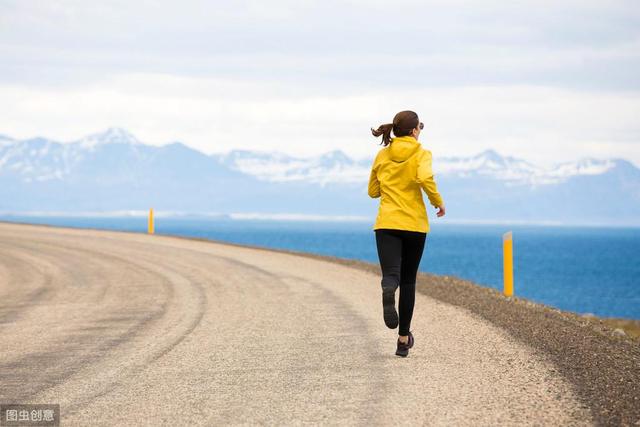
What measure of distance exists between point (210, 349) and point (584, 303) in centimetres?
6634

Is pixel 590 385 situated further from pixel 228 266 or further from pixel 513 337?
pixel 228 266

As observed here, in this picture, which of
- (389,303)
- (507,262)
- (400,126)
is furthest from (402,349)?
(507,262)

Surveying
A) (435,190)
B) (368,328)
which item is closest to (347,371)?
(435,190)

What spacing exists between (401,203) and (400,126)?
68 cm

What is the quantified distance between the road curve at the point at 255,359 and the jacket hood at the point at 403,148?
1780 mm

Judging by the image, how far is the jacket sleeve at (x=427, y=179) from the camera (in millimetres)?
7547

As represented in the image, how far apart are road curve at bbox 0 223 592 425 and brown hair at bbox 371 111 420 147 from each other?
1.98 metres

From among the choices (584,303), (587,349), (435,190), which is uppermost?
(435,190)

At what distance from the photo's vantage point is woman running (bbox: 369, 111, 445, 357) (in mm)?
7609

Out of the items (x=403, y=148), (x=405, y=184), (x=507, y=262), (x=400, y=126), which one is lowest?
(x=507, y=262)

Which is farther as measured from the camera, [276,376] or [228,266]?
[228,266]

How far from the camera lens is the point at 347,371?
7.25 metres

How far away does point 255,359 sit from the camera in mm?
7914

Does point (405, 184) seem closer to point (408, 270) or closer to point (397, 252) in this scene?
point (397, 252)
